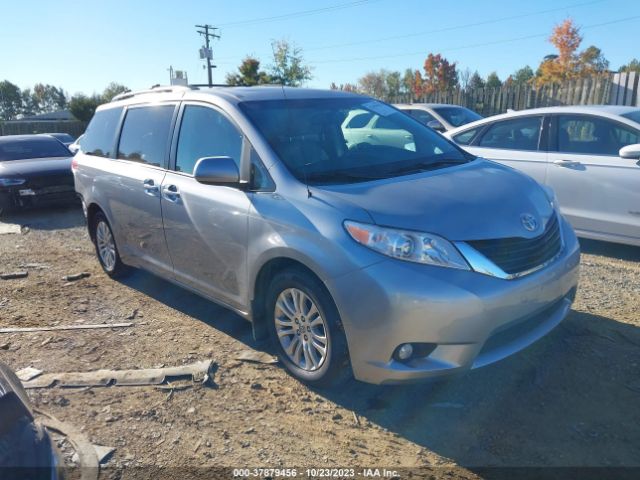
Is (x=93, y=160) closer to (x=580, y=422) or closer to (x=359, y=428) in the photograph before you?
(x=359, y=428)

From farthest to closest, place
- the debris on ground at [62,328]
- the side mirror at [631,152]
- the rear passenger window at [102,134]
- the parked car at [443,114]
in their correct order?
the parked car at [443,114] < the rear passenger window at [102,134] < the side mirror at [631,152] < the debris on ground at [62,328]

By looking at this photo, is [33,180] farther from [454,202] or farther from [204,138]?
[454,202]

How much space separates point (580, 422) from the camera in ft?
9.81

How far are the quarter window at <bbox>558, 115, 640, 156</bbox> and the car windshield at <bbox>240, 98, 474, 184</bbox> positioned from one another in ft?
7.83

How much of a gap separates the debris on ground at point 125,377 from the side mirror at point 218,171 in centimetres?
133

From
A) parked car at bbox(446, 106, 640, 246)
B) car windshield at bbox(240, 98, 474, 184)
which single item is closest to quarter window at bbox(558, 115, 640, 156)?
parked car at bbox(446, 106, 640, 246)

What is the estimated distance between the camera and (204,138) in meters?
4.15

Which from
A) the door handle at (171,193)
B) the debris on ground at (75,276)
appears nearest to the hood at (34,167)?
the debris on ground at (75,276)

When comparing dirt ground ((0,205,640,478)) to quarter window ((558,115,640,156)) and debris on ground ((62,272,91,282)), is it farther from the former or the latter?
quarter window ((558,115,640,156))

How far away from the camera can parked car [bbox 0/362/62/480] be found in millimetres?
1807

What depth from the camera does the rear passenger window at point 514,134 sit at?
6.48 meters

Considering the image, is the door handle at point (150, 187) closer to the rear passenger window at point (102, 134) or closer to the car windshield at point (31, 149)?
the rear passenger window at point (102, 134)

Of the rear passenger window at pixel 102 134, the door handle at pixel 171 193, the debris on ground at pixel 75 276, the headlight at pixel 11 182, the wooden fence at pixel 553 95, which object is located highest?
the wooden fence at pixel 553 95

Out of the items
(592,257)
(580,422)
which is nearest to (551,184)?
(592,257)
